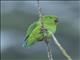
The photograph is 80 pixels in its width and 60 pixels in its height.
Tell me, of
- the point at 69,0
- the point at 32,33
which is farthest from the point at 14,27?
the point at 32,33

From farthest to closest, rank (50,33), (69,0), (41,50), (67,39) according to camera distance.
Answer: (67,39) < (41,50) < (69,0) < (50,33)

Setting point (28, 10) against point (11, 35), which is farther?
point (28, 10)

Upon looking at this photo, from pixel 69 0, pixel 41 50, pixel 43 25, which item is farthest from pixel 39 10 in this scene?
pixel 41 50

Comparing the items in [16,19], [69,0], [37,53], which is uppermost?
[69,0]

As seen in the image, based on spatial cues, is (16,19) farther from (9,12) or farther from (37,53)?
(37,53)

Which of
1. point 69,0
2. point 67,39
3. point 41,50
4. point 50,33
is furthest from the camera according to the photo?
point 67,39

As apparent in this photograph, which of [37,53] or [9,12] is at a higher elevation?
[9,12]
